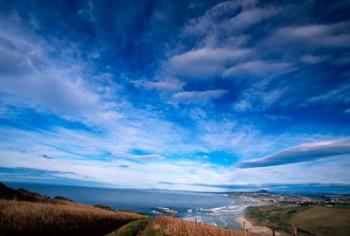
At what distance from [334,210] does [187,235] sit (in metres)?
98.1

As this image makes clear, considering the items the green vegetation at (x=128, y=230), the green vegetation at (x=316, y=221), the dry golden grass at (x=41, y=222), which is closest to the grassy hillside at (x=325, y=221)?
the green vegetation at (x=316, y=221)

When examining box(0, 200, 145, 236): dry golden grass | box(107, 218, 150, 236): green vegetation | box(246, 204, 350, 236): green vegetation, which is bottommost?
box(246, 204, 350, 236): green vegetation

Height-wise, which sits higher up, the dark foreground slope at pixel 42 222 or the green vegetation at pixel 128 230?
the dark foreground slope at pixel 42 222

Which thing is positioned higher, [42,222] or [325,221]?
[42,222]

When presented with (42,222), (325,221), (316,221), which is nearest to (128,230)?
(42,222)

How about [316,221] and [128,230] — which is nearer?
[128,230]

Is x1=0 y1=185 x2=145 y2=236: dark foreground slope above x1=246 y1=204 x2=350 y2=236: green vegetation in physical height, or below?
above

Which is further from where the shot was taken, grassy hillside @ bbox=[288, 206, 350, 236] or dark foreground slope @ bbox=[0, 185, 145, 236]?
grassy hillside @ bbox=[288, 206, 350, 236]

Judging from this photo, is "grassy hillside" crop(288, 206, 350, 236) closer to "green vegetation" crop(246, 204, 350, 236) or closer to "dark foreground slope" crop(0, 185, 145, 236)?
"green vegetation" crop(246, 204, 350, 236)

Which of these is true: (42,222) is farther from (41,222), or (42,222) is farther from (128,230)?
(128,230)

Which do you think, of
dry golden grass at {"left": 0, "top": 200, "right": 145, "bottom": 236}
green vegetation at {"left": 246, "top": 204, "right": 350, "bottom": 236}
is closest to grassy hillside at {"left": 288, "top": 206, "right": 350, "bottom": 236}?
green vegetation at {"left": 246, "top": 204, "right": 350, "bottom": 236}

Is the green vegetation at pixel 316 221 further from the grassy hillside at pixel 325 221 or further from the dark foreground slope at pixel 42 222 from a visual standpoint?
the dark foreground slope at pixel 42 222

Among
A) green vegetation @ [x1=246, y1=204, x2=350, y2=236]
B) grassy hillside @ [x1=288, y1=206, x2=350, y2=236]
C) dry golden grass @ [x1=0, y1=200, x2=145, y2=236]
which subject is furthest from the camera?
green vegetation @ [x1=246, y1=204, x2=350, y2=236]

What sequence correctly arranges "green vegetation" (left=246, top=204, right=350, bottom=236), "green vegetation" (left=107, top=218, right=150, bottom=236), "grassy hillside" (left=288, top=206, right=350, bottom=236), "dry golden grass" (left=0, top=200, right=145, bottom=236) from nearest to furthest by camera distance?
"dry golden grass" (left=0, top=200, right=145, bottom=236) < "green vegetation" (left=107, top=218, right=150, bottom=236) < "grassy hillside" (left=288, top=206, right=350, bottom=236) < "green vegetation" (left=246, top=204, right=350, bottom=236)
